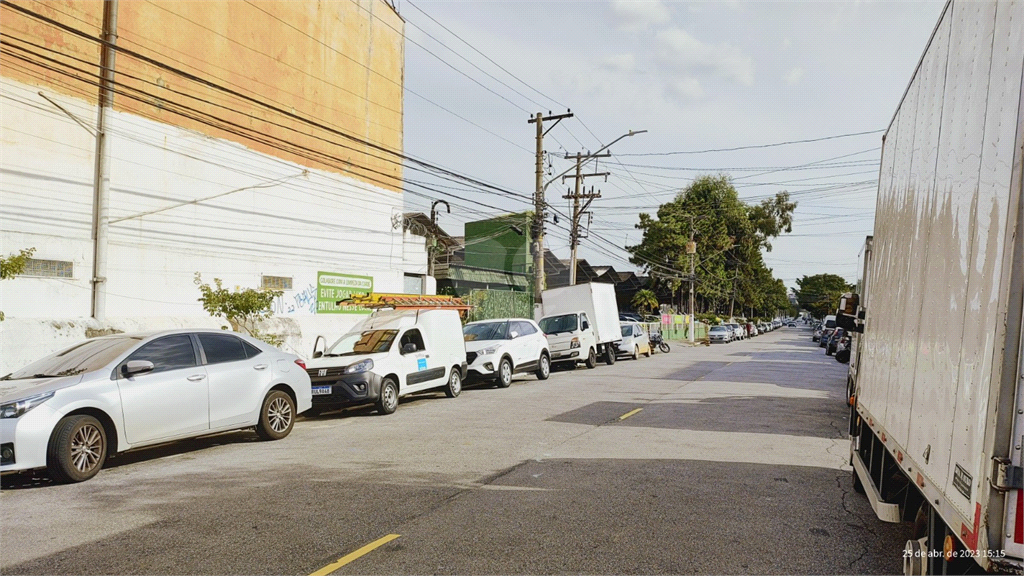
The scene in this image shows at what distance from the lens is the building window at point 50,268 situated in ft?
46.8

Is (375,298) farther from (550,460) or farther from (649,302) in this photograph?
(649,302)

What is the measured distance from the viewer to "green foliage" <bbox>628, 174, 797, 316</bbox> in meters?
66.5

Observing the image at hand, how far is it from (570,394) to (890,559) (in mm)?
11223

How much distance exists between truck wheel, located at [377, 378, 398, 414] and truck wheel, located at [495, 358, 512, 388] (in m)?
4.86

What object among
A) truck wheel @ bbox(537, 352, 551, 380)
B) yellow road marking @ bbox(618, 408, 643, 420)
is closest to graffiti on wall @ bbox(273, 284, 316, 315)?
truck wheel @ bbox(537, 352, 551, 380)

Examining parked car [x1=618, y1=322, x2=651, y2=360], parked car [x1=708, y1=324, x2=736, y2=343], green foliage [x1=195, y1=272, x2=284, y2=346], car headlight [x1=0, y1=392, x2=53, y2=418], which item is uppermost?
green foliage [x1=195, y1=272, x2=284, y2=346]

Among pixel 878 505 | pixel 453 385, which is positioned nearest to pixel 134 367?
pixel 878 505

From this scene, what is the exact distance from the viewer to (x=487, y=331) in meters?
20.1

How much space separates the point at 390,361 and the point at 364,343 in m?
0.99

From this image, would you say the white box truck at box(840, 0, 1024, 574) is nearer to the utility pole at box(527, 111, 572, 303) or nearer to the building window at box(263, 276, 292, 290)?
the building window at box(263, 276, 292, 290)

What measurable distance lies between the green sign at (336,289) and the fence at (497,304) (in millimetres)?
5905

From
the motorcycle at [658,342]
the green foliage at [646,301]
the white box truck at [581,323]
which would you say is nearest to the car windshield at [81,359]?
the white box truck at [581,323]

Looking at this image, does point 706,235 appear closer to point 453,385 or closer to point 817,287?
point 453,385

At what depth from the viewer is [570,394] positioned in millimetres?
16688
